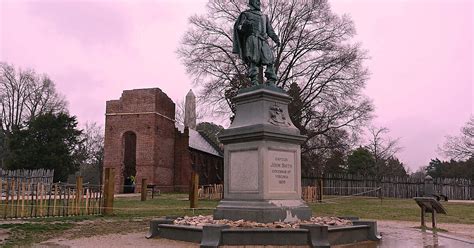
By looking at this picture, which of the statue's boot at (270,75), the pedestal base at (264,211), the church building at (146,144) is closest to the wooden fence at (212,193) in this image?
the church building at (146,144)

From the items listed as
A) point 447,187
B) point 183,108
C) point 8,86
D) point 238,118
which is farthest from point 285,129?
point 183,108

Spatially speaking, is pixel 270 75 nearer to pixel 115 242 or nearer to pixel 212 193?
pixel 115 242

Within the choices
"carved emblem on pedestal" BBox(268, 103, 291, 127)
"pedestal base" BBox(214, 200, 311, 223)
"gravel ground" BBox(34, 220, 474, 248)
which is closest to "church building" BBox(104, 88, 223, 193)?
"gravel ground" BBox(34, 220, 474, 248)

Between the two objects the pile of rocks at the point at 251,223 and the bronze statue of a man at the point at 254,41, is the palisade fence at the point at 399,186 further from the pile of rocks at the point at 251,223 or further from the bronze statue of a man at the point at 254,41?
the pile of rocks at the point at 251,223

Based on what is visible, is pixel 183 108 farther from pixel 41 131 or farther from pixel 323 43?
pixel 323 43

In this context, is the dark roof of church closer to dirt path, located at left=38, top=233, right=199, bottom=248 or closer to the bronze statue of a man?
the bronze statue of a man

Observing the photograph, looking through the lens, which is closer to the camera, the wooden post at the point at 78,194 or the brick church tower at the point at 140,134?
the wooden post at the point at 78,194

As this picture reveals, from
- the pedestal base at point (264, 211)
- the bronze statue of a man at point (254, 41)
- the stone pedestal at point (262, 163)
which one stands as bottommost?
the pedestal base at point (264, 211)

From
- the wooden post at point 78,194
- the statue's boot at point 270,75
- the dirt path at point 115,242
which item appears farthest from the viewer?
the wooden post at point 78,194

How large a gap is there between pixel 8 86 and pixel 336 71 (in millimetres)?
32396

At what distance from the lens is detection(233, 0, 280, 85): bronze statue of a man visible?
977 centimetres

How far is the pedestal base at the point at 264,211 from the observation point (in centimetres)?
821

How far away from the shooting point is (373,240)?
8.22 metres

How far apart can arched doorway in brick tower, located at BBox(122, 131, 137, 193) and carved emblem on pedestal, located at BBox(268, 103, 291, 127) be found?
3006 cm
